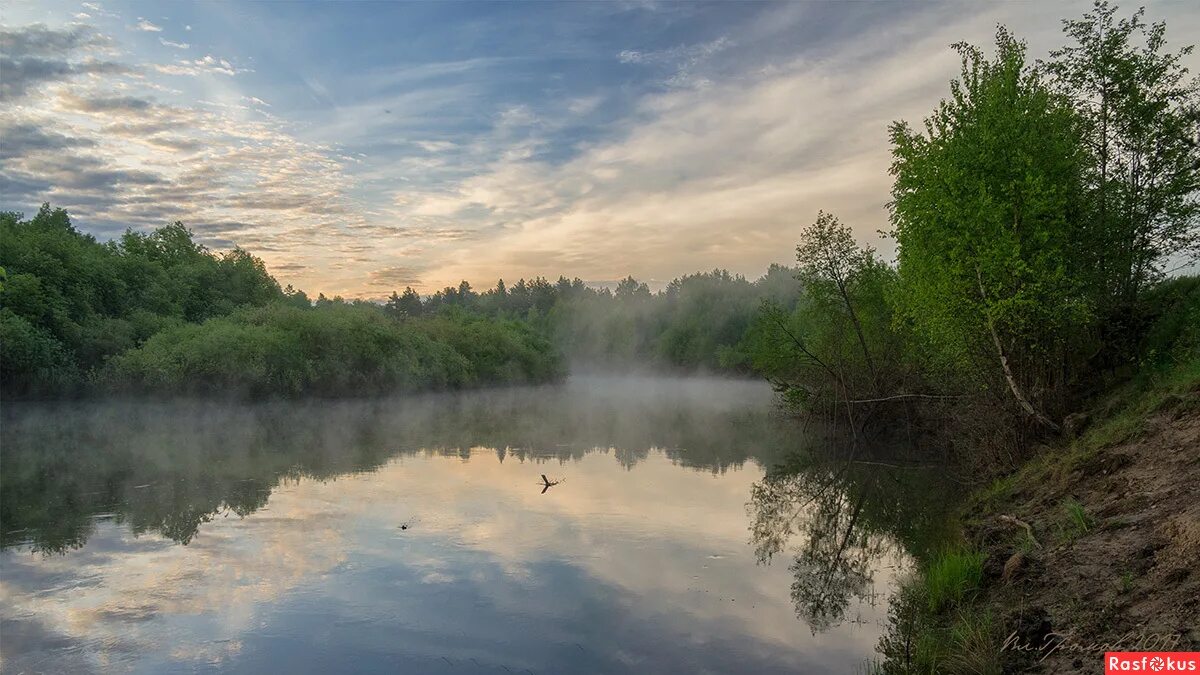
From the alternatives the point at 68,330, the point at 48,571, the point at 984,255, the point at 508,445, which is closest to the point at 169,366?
the point at 68,330

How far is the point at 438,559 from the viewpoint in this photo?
13812 millimetres

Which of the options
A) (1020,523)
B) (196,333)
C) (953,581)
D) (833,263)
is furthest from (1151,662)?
(196,333)

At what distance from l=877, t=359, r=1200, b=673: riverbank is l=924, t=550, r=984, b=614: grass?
0.7 inches

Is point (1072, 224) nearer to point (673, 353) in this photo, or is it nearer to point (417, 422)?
point (417, 422)

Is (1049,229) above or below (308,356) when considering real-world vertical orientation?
above

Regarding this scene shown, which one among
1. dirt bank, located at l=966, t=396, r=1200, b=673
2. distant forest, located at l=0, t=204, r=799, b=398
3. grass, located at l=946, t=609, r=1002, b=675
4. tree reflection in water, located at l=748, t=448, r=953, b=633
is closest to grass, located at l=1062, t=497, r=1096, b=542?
dirt bank, located at l=966, t=396, r=1200, b=673

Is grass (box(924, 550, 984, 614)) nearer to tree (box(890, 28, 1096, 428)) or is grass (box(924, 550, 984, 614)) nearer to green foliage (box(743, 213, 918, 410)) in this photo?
tree (box(890, 28, 1096, 428))

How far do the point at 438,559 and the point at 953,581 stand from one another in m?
9.04

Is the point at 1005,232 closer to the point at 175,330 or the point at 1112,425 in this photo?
the point at 1112,425

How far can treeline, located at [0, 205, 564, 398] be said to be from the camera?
39406 millimetres

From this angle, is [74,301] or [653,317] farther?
[653,317]

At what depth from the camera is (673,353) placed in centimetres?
11900

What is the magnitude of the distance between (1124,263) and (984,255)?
4.71 meters

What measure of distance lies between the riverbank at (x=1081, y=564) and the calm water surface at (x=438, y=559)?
1.33 m
